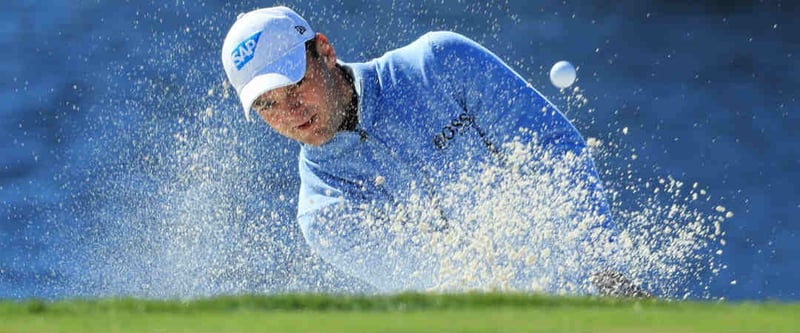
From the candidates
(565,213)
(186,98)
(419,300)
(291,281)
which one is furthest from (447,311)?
(186,98)

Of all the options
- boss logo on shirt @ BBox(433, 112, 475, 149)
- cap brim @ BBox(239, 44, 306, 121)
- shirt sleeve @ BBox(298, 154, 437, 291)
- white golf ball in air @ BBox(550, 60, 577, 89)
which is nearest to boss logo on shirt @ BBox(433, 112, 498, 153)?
boss logo on shirt @ BBox(433, 112, 475, 149)

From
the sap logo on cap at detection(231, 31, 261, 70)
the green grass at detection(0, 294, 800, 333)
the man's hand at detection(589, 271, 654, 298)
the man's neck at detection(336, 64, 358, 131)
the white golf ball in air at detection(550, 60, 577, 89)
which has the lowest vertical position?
the green grass at detection(0, 294, 800, 333)

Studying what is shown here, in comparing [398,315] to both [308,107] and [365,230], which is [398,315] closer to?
[308,107]

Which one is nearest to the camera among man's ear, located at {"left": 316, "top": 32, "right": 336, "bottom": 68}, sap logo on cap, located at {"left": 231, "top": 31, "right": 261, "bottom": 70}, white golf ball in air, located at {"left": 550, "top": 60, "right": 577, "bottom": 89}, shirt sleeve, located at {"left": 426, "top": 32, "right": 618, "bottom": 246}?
shirt sleeve, located at {"left": 426, "top": 32, "right": 618, "bottom": 246}

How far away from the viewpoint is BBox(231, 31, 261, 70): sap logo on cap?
4246 mm

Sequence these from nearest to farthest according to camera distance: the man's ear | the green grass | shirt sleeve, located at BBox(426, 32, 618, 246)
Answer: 1. the green grass
2. shirt sleeve, located at BBox(426, 32, 618, 246)
3. the man's ear

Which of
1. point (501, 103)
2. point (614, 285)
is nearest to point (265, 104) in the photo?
point (501, 103)

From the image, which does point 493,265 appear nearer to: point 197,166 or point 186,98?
point 197,166

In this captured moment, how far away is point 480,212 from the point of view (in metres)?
4.43

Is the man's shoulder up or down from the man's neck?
up

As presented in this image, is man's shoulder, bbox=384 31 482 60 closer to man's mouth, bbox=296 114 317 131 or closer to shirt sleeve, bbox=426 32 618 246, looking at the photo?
shirt sleeve, bbox=426 32 618 246

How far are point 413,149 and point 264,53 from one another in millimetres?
564

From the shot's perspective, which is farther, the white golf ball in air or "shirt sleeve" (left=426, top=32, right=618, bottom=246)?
the white golf ball in air

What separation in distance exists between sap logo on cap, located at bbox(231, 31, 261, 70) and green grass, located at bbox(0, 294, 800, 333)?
1.45m
